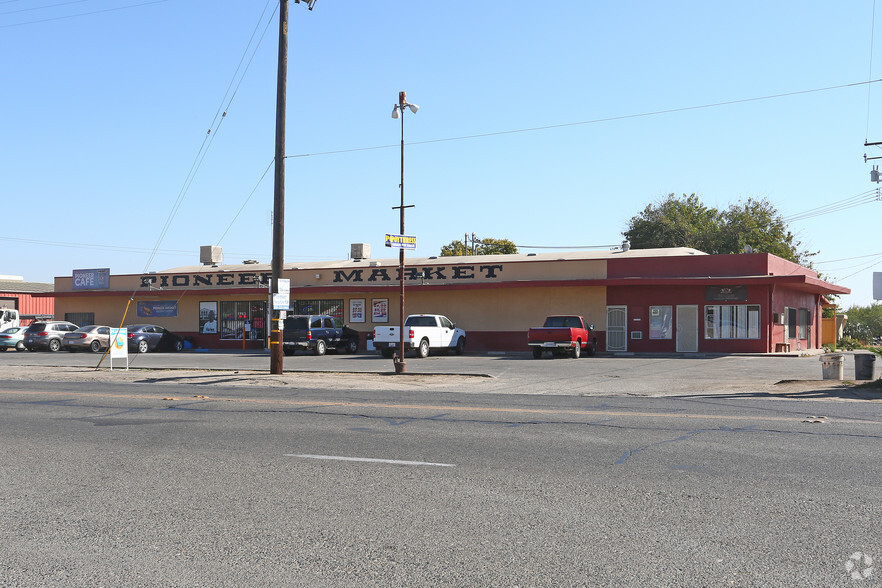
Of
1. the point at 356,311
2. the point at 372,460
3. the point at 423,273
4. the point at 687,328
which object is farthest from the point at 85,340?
the point at 372,460

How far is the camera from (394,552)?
5266 millimetres

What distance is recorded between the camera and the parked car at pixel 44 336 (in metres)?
39.4

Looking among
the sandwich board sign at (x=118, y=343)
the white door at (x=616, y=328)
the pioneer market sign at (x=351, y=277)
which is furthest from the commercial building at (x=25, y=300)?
the white door at (x=616, y=328)

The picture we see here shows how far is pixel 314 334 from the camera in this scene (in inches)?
1412

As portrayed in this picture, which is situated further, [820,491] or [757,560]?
[820,491]

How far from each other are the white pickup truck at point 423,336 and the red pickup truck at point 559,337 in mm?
4447

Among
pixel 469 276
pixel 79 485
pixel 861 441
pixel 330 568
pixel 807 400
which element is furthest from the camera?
pixel 469 276

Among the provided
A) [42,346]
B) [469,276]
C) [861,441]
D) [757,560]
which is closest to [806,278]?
[469,276]

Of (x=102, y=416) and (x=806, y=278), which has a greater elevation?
(x=806, y=278)

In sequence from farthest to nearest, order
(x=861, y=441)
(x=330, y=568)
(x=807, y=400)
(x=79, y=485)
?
(x=807, y=400) → (x=861, y=441) → (x=79, y=485) → (x=330, y=568)

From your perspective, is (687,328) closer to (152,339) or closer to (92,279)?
(152,339)

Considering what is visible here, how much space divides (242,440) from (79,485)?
272 cm

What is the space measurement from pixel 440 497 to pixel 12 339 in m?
40.6

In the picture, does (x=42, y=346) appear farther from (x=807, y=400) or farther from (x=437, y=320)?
(x=807, y=400)
